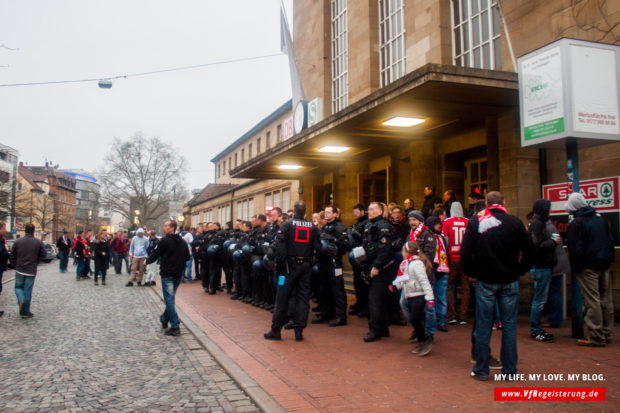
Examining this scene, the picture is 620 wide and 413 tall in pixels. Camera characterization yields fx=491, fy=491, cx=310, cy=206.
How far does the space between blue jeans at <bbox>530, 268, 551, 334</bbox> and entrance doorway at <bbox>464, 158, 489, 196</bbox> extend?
5.45 m

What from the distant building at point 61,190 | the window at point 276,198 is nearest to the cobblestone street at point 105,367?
the window at point 276,198

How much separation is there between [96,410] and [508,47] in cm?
1035

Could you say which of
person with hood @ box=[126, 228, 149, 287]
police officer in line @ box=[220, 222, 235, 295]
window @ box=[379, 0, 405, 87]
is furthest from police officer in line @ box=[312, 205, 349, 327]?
person with hood @ box=[126, 228, 149, 287]

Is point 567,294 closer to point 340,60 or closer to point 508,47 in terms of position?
point 508,47

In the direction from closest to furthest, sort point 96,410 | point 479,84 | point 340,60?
1. point 96,410
2. point 479,84
3. point 340,60

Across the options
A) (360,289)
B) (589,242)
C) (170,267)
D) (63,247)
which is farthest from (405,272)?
(63,247)

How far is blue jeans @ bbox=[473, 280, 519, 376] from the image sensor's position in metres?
5.10

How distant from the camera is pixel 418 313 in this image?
6355 mm

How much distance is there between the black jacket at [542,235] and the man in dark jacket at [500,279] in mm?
1998

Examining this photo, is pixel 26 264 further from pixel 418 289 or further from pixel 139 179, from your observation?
pixel 139 179

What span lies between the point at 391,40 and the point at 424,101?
7.60 meters

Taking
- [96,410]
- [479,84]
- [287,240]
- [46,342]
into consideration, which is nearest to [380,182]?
[479,84]

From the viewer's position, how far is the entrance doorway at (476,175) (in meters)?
12.7

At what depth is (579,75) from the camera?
712 cm
